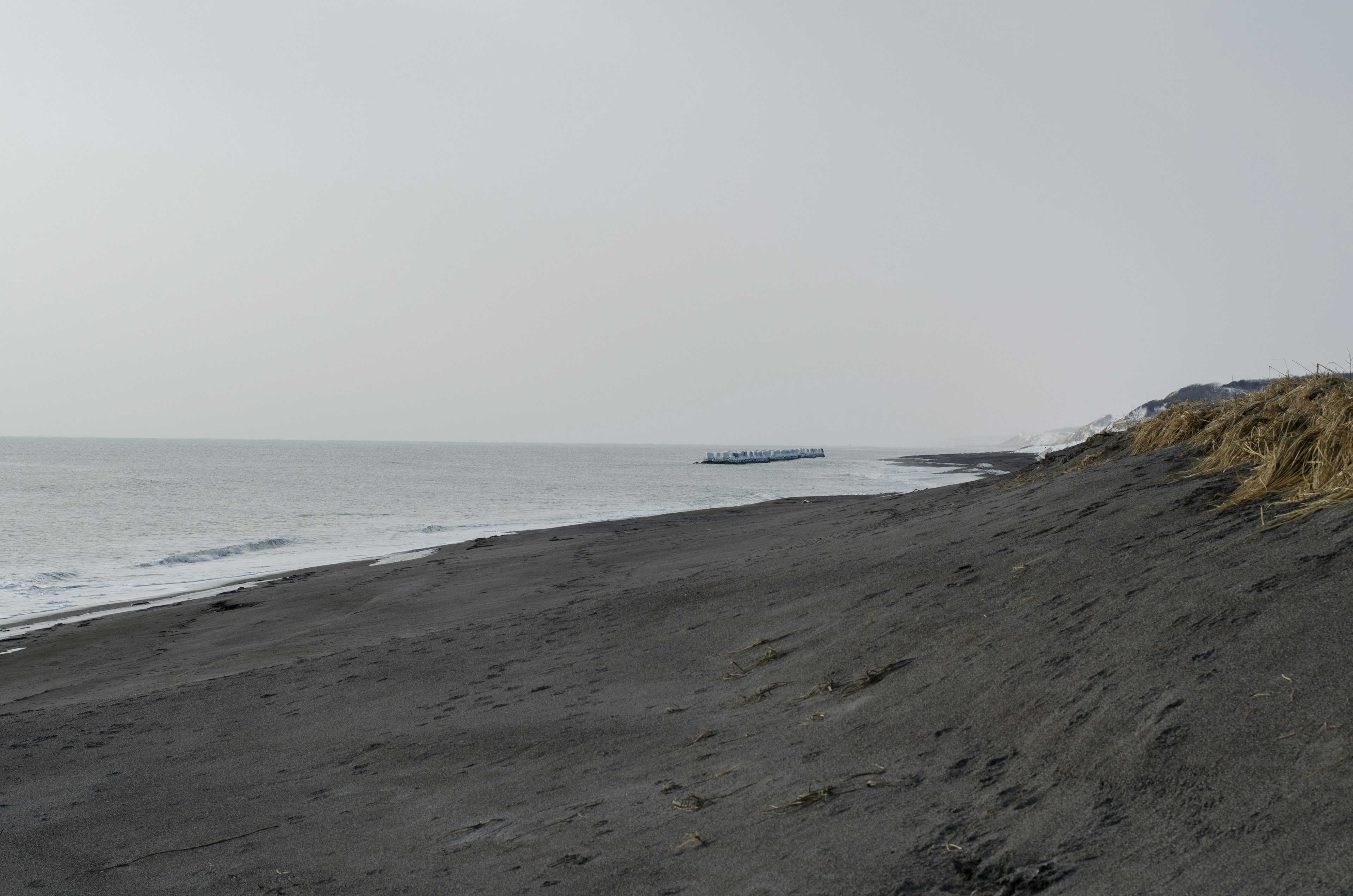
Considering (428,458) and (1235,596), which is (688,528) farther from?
(428,458)

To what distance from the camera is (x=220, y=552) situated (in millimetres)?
25562

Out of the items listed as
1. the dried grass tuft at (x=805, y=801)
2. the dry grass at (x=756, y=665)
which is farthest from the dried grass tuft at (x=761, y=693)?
the dried grass tuft at (x=805, y=801)

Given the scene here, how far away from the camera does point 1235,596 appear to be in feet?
14.9

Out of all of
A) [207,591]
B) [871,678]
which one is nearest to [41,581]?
[207,591]

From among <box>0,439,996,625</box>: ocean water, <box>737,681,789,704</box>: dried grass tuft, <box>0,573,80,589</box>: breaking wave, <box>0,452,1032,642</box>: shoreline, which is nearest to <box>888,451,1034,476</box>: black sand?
<box>0,439,996,625</box>: ocean water

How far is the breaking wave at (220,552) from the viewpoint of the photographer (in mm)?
23841

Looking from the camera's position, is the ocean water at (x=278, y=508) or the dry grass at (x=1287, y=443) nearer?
the dry grass at (x=1287, y=443)

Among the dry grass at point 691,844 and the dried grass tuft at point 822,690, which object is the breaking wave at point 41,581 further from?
the dry grass at point 691,844

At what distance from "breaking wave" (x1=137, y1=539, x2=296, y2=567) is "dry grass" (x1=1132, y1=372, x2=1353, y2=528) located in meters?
24.4

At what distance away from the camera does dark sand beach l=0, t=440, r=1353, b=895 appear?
10.7 feet

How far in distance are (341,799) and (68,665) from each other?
29.5ft

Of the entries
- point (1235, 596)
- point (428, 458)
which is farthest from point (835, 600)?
point (428, 458)

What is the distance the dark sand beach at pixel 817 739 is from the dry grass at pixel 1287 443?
31 cm

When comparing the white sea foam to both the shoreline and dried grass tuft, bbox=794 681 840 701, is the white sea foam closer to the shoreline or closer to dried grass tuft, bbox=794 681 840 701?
the shoreline
